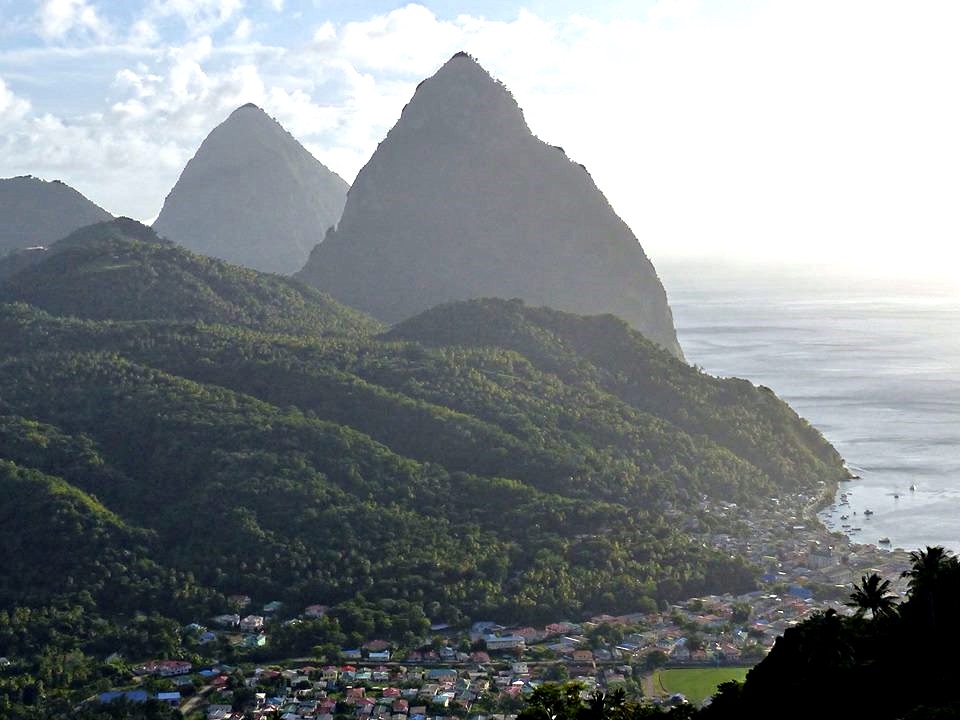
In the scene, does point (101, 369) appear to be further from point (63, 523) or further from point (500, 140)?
point (500, 140)

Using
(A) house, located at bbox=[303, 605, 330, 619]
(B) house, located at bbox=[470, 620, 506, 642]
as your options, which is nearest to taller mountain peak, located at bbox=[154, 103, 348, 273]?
(A) house, located at bbox=[303, 605, 330, 619]

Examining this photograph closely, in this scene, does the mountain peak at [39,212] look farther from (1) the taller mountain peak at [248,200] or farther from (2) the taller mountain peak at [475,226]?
(2) the taller mountain peak at [475,226]

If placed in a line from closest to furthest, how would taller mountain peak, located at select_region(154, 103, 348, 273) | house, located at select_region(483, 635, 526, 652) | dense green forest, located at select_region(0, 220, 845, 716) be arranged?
house, located at select_region(483, 635, 526, 652) → dense green forest, located at select_region(0, 220, 845, 716) → taller mountain peak, located at select_region(154, 103, 348, 273)

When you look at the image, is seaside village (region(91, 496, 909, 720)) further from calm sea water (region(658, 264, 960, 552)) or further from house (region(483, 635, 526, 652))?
calm sea water (region(658, 264, 960, 552))

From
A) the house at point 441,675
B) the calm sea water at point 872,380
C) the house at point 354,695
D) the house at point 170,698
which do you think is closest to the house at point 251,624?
the house at point 170,698

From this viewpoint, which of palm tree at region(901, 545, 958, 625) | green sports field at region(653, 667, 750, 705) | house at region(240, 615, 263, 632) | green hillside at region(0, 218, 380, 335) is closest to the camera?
palm tree at region(901, 545, 958, 625)

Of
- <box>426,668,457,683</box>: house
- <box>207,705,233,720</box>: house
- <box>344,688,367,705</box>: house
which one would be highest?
<box>426,668,457,683</box>: house

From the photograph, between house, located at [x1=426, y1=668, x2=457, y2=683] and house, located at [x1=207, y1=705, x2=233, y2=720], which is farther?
house, located at [x1=426, y1=668, x2=457, y2=683]
